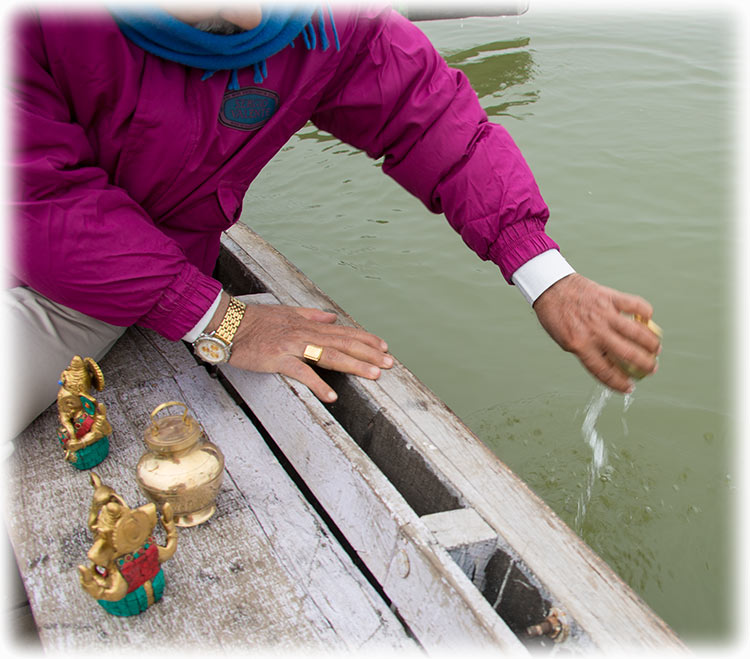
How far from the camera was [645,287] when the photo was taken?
336 cm

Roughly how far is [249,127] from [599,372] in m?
1.04

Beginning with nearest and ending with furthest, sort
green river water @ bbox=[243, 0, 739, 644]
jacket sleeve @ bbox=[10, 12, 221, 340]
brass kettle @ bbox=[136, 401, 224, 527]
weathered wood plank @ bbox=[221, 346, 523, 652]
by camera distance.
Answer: weathered wood plank @ bbox=[221, 346, 523, 652] < brass kettle @ bbox=[136, 401, 224, 527] < jacket sleeve @ bbox=[10, 12, 221, 340] < green river water @ bbox=[243, 0, 739, 644]

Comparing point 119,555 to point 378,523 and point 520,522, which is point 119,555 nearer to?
point 378,523

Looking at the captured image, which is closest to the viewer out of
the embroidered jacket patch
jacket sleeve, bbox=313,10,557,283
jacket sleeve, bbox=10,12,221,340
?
jacket sleeve, bbox=10,12,221,340

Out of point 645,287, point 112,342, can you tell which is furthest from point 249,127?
point 645,287

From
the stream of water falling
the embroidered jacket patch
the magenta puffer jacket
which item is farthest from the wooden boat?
the stream of water falling

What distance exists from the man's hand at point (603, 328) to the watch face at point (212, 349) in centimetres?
81

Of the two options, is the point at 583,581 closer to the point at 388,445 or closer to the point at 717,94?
the point at 388,445

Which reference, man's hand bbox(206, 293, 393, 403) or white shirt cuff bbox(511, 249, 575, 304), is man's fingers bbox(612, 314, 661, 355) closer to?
white shirt cuff bbox(511, 249, 575, 304)

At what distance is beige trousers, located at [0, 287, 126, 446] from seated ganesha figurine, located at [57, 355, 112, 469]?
0.60 ft

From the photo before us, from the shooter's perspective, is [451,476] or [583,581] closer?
[583,581]

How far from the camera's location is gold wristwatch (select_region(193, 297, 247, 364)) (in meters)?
1.72

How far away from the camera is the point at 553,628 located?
3.77ft

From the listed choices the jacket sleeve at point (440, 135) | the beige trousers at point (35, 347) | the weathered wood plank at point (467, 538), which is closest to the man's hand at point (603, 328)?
the jacket sleeve at point (440, 135)
